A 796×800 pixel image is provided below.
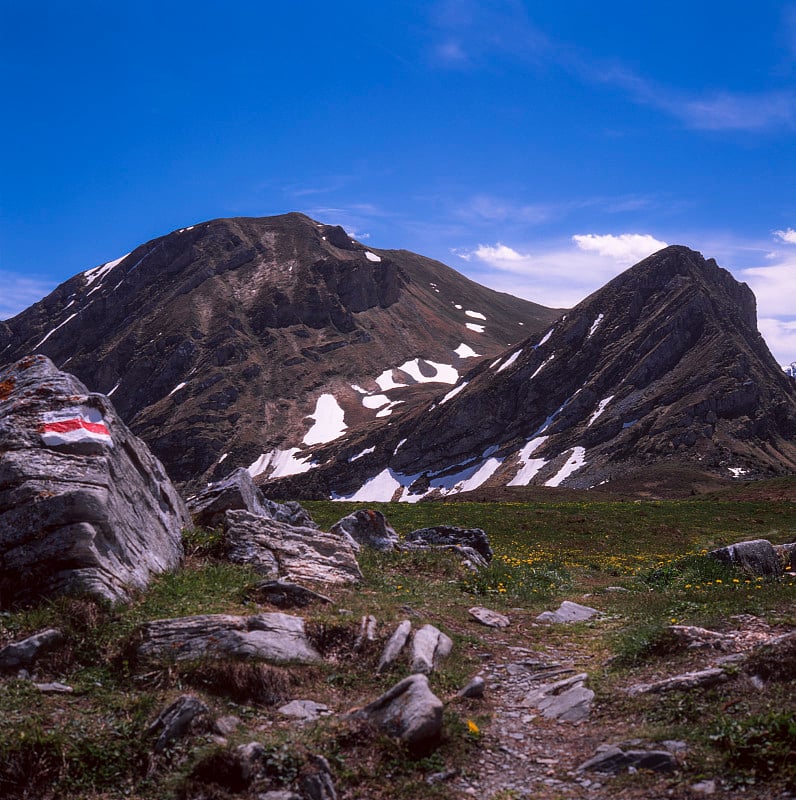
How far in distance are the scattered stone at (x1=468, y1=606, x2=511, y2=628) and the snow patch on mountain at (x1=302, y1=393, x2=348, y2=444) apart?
5341 inches

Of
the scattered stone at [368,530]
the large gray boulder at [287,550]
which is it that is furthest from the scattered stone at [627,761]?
the scattered stone at [368,530]

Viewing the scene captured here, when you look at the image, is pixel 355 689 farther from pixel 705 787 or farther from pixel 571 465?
pixel 571 465

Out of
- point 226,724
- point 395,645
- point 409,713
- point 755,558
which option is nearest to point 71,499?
point 226,724

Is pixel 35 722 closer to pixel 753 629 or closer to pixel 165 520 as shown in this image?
pixel 165 520

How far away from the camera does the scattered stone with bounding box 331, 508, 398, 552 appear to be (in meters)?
20.5

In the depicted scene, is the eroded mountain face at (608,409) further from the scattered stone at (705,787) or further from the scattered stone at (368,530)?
the scattered stone at (705,787)

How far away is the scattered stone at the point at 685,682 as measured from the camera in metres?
8.49

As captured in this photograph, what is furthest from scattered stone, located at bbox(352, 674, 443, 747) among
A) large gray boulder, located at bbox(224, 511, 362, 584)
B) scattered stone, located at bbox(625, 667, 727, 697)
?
large gray boulder, located at bbox(224, 511, 362, 584)

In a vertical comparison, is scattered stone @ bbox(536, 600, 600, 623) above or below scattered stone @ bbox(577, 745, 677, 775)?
below

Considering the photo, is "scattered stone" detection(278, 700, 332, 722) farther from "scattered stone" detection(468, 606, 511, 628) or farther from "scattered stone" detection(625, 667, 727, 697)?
"scattered stone" detection(468, 606, 511, 628)

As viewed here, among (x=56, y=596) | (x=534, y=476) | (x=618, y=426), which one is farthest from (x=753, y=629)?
(x=618, y=426)

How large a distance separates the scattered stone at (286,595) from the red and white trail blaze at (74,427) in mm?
4603

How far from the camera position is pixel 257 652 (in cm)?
955

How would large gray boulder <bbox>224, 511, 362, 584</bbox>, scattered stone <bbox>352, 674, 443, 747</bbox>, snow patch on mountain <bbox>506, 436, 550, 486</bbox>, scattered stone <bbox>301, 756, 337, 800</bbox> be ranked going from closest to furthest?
scattered stone <bbox>301, 756, 337, 800</bbox>
scattered stone <bbox>352, 674, 443, 747</bbox>
large gray boulder <bbox>224, 511, 362, 584</bbox>
snow patch on mountain <bbox>506, 436, 550, 486</bbox>
